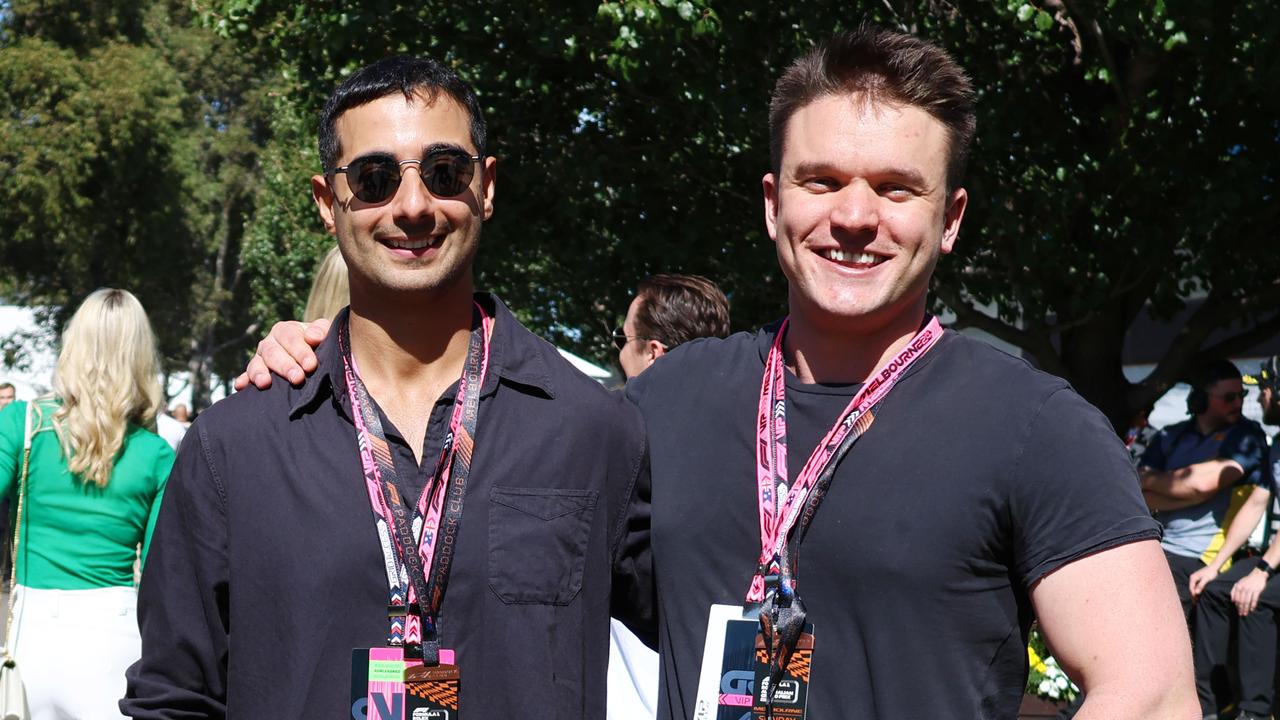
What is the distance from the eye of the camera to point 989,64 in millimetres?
8688

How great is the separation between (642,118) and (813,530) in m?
8.03

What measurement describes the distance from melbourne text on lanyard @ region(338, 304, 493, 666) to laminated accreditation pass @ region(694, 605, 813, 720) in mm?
483

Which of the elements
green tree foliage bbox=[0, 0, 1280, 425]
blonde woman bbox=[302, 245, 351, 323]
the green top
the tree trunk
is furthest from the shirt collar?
the tree trunk

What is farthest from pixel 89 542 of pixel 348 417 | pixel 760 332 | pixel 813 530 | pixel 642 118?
pixel 642 118

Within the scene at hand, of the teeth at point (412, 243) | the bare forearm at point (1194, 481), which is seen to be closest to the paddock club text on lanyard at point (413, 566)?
the teeth at point (412, 243)

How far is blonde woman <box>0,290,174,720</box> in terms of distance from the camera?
15.7 feet

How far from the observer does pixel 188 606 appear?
7.79ft

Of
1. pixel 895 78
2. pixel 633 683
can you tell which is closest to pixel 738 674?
pixel 895 78

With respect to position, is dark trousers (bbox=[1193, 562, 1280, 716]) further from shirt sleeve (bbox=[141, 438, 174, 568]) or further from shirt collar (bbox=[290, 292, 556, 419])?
shirt collar (bbox=[290, 292, 556, 419])

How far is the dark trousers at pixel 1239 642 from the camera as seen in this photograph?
25.6 ft

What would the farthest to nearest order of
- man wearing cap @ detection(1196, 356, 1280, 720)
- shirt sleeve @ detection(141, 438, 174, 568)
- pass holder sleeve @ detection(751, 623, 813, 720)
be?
man wearing cap @ detection(1196, 356, 1280, 720) → shirt sleeve @ detection(141, 438, 174, 568) → pass holder sleeve @ detection(751, 623, 813, 720)

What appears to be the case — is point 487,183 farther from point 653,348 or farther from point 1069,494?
point 653,348

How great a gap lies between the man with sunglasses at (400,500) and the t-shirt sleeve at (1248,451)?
6.50 metres

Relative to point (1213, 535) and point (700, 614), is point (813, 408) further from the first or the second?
point (1213, 535)
